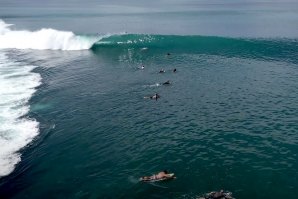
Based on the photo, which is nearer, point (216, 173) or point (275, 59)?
point (216, 173)

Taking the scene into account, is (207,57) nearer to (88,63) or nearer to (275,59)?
(275,59)

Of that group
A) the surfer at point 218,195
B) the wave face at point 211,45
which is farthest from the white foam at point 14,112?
the wave face at point 211,45

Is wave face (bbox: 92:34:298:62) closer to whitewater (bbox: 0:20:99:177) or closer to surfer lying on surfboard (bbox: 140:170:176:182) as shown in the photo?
whitewater (bbox: 0:20:99:177)

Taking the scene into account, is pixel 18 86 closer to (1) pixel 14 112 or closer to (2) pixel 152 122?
(1) pixel 14 112

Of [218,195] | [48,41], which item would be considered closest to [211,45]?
[48,41]

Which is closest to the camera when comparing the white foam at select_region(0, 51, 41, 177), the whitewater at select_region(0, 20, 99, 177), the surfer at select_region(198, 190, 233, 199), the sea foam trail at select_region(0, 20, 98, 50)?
the surfer at select_region(198, 190, 233, 199)

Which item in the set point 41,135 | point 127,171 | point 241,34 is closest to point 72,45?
point 241,34

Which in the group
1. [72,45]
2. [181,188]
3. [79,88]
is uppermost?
[72,45]

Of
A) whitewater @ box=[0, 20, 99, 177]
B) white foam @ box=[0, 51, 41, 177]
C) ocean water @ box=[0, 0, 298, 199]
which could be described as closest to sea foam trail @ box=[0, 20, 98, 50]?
whitewater @ box=[0, 20, 99, 177]
